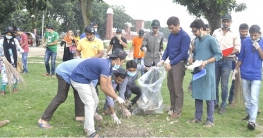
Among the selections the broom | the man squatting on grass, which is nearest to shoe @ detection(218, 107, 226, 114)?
the broom

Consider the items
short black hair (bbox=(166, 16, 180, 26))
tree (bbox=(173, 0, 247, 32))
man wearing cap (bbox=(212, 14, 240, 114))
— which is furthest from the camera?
tree (bbox=(173, 0, 247, 32))

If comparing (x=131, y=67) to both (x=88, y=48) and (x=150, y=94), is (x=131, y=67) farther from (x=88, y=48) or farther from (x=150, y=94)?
(x=88, y=48)

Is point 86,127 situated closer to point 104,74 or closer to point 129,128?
point 129,128

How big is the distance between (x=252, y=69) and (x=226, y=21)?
4.13 feet

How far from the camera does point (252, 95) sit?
4.91 metres

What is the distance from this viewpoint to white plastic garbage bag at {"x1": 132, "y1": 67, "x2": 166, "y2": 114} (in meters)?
5.36

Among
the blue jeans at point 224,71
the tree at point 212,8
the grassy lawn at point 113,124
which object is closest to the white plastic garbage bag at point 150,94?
the grassy lawn at point 113,124

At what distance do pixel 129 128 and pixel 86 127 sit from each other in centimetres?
66

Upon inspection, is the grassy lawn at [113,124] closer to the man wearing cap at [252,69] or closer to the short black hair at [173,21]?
the man wearing cap at [252,69]

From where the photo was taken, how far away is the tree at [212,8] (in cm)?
1864

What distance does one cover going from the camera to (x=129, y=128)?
4.45 m

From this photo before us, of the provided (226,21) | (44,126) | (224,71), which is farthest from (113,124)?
(226,21)

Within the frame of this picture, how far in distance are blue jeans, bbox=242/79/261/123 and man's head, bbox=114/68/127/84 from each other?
212 cm

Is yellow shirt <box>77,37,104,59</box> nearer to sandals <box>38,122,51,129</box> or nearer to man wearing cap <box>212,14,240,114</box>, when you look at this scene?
sandals <box>38,122,51,129</box>
